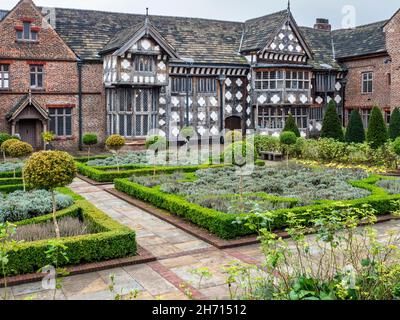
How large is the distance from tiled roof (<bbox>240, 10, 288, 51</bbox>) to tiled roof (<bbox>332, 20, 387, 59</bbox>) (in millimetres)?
6623

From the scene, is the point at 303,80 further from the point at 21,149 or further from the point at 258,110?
the point at 21,149

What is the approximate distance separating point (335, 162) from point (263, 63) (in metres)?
11.8

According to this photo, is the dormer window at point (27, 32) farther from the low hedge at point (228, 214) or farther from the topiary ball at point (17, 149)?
the low hedge at point (228, 214)

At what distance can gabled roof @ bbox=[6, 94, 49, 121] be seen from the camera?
88.3 ft

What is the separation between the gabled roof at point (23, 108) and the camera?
26906 mm

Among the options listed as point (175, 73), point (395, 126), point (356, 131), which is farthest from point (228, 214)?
point (175, 73)

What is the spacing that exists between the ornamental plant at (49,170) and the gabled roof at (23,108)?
17723 millimetres

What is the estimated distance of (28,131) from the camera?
1116 inches

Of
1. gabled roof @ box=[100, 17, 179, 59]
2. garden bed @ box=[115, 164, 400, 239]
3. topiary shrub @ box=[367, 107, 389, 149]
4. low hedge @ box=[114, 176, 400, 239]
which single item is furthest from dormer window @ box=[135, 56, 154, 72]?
low hedge @ box=[114, 176, 400, 239]

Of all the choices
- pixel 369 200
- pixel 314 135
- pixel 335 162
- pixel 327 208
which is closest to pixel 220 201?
pixel 327 208

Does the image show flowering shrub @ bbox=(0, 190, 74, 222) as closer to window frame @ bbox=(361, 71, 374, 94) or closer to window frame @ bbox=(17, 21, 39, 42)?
window frame @ bbox=(17, 21, 39, 42)

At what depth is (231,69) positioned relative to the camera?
33.2 meters

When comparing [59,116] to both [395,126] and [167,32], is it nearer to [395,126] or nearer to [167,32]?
[167,32]

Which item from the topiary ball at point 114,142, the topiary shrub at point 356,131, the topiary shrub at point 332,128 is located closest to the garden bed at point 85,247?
the topiary ball at point 114,142
